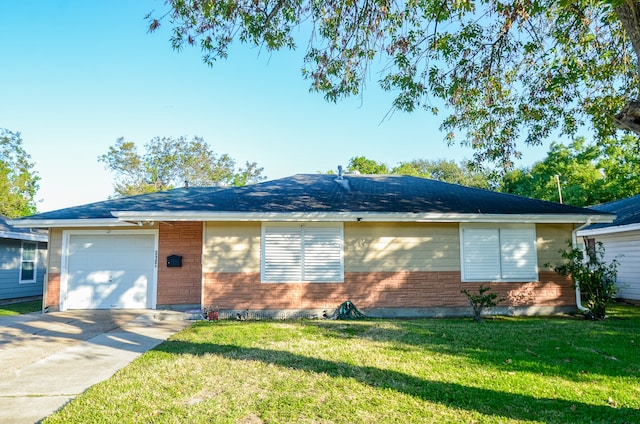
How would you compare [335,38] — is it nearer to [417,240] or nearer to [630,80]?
[417,240]

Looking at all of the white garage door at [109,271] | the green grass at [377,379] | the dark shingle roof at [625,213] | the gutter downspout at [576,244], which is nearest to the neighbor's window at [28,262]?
the white garage door at [109,271]

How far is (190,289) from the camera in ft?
35.7

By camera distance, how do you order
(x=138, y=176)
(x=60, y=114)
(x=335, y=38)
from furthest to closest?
(x=138, y=176)
(x=60, y=114)
(x=335, y=38)

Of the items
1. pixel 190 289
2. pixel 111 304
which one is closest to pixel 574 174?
pixel 190 289

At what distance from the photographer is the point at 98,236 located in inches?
444

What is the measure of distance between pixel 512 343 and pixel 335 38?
21.6 feet

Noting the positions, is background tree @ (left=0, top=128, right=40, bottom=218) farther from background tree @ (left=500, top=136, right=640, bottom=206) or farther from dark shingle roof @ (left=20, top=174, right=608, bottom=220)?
background tree @ (left=500, top=136, right=640, bottom=206)

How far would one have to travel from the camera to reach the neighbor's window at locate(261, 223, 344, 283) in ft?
32.5

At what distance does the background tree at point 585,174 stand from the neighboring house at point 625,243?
10109 mm

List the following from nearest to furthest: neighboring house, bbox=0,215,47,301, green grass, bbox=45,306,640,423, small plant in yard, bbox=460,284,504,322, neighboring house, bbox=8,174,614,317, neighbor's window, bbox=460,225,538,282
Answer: green grass, bbox=45,306,640,423 < small plant in yard, bbox=460,284,504,322 < neighboring house, bbox=8,174,614,317 < neighbor's window, bbox=460,225,538,282 < neighboring house, bbox=0,215,47,301

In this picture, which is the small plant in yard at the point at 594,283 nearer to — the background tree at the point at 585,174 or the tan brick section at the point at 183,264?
the tan brick section at the point at 183,264

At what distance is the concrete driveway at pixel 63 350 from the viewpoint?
13.8ft

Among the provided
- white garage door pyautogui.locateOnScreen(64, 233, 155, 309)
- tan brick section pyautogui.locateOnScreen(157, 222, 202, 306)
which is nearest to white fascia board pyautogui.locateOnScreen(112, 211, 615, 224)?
tan brick section pyautogui.locateOnScreen(157, 222, 202, 306)

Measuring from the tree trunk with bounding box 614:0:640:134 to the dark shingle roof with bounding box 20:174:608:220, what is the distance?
18.2 ft
